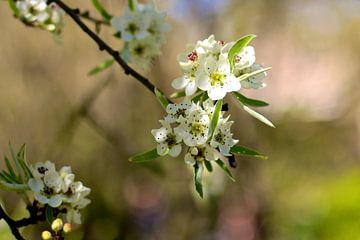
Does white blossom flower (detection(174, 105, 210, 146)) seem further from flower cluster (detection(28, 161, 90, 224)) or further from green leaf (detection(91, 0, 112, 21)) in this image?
green leaf (detection(91, 0, 112, 21))

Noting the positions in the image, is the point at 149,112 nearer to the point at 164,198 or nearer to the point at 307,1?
the point at 164,198

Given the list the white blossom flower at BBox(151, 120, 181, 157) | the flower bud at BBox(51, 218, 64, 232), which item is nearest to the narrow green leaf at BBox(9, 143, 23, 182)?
the flower bud at BBox(51, 218, 64, 232)

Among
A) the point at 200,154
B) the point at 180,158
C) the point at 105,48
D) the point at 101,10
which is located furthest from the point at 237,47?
the point at 180,158

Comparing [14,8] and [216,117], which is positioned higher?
[14,8]


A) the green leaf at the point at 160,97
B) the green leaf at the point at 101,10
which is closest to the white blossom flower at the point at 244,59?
the green leaf at the point at 160,97

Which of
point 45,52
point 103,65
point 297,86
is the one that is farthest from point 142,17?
point 297,86

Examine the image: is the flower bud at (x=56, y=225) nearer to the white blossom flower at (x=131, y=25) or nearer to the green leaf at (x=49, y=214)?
the green leaf at (x=49, y=214)

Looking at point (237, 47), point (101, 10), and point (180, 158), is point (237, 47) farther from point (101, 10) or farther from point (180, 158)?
point (180, 158)
